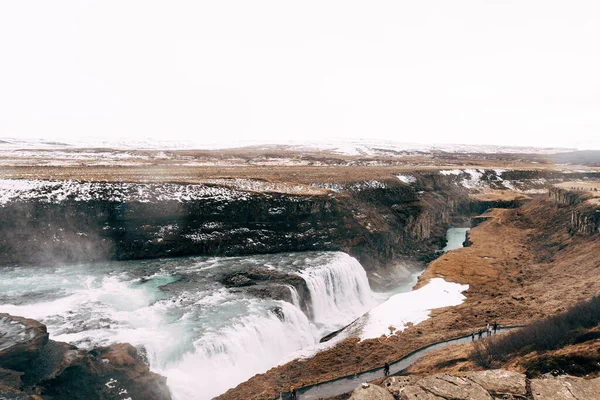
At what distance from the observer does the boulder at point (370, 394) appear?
36.2 feet

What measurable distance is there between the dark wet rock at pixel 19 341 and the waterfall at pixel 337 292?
20.9m

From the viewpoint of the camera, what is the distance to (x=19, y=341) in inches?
693

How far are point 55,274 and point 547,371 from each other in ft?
124

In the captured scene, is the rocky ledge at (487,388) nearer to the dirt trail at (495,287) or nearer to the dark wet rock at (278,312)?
the dirt trail at (495,287)

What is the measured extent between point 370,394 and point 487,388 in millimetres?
3658

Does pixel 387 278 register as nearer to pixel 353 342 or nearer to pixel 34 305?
pixel 353 342

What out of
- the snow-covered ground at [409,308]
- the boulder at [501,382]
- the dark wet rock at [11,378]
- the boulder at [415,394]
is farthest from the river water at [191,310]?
the boulder at [501,382]

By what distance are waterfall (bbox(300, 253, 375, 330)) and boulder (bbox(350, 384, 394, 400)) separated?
69.9ft

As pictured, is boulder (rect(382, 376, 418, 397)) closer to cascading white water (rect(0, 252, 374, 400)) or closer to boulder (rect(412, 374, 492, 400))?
boulder (rect(412, 374, 492, 400))

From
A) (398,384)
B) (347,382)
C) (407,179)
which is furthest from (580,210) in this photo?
(398,384)

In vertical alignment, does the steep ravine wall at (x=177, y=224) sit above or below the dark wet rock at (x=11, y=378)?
above

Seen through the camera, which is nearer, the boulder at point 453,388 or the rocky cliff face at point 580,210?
the boulder at point 453,388

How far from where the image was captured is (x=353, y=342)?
85.4 feet

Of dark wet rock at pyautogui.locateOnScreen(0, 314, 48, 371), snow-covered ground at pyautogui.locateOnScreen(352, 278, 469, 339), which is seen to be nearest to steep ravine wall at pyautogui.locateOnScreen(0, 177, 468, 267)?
snow-covered ground at pyautogui.locateOnScreen(352, 278, 469, 339)
